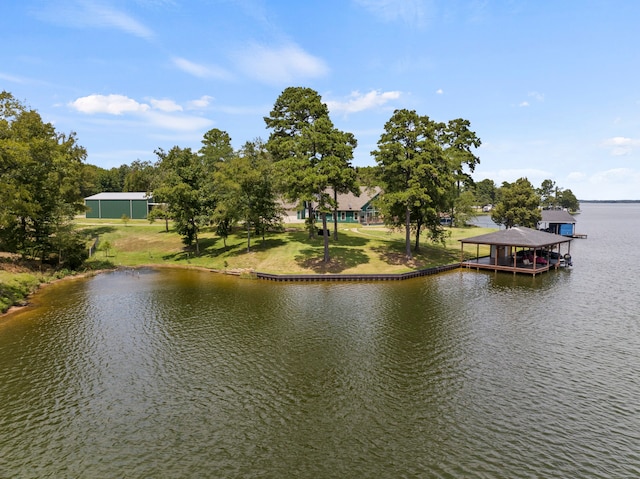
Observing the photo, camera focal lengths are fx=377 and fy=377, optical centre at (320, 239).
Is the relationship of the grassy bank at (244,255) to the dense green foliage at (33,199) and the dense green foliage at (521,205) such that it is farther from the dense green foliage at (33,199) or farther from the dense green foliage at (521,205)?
the dense green foliage at (521,205)

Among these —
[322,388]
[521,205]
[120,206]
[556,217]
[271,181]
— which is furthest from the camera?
[120,206]

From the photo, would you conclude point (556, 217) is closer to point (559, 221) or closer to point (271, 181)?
point (559, 221)

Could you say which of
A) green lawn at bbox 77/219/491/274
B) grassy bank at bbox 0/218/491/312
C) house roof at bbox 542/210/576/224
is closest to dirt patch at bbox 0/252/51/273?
grassy bank at bbox 0/218/491/312

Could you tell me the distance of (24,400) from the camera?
17188 mm

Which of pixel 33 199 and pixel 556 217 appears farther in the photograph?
pixel 556 217

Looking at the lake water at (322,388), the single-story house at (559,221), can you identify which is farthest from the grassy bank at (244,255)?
the single-story house at (559,221)

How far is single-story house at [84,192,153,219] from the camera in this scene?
8219 centimetres

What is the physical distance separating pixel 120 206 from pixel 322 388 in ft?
263

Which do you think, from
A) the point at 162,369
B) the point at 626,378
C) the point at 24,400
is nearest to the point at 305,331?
the point at 162,369

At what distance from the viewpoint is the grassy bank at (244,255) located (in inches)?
1660

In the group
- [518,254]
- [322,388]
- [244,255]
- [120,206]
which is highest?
[120,206]

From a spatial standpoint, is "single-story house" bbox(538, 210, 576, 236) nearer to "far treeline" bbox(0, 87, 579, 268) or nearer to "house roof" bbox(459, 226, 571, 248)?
"house roof" bbox(459, 226, 571, 248)

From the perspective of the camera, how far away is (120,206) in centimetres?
8362

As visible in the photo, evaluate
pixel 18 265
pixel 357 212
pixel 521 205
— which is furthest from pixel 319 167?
pixel 521 205
